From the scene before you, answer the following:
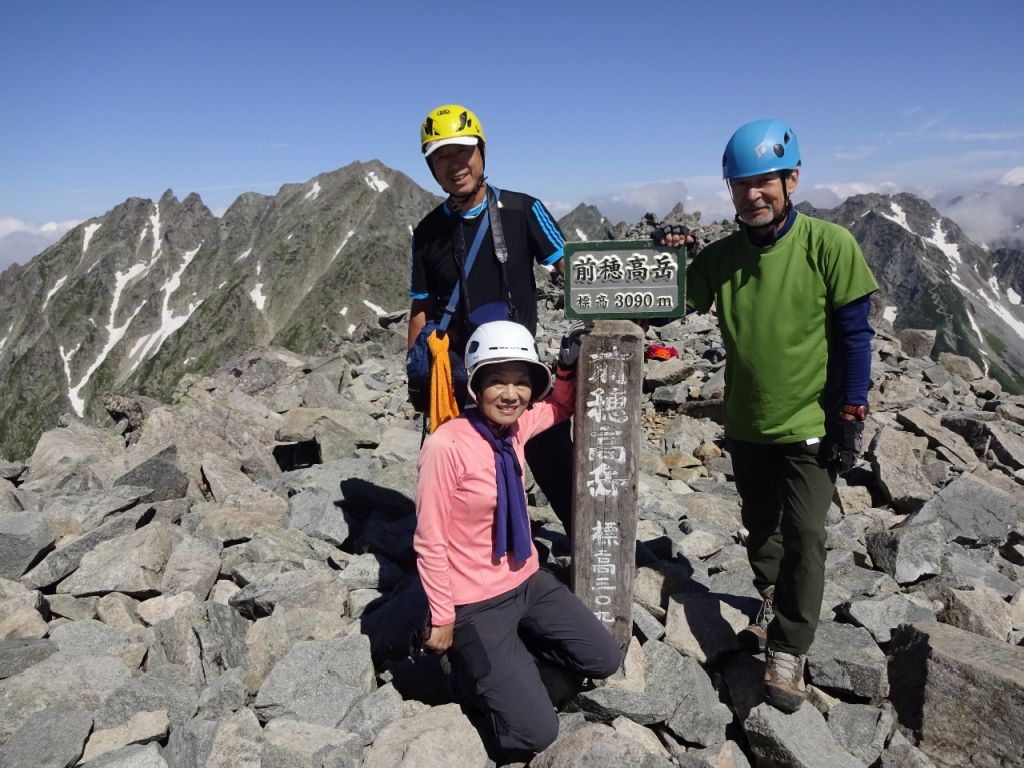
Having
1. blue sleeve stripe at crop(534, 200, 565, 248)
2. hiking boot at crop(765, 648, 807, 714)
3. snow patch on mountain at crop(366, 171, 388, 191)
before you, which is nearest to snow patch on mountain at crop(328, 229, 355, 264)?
snow patch on mountain at crop(366, 171, 388, 191)

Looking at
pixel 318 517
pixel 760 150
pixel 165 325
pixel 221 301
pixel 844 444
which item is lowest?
pixel 318 517

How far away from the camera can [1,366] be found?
176375 millimetres

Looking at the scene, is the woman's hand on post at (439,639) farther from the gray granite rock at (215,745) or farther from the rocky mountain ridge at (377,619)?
the gray granite rock at (215,745)

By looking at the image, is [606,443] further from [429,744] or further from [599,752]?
[429,744]

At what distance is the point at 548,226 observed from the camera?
18.6 ft

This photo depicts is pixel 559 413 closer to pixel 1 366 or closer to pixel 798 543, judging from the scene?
pixel 798 543

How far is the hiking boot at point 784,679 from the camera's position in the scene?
15.6 feet

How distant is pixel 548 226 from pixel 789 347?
2169mm

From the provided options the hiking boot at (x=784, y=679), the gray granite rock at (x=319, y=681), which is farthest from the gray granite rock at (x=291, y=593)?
the hiking boot at (x=784, y=679)

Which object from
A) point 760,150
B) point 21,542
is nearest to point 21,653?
point 21,542

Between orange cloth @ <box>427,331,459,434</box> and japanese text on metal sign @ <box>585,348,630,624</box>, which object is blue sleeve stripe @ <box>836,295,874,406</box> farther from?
orange cloth @ <box>427,331,459,434</box>

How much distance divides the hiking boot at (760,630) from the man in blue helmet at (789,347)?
29cm

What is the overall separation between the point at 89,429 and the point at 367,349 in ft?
29.2

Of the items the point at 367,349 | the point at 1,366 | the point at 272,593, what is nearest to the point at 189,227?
the point at 1,366
